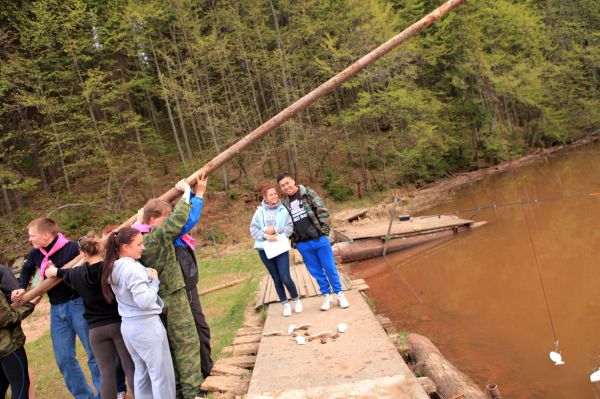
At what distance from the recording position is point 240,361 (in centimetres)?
454

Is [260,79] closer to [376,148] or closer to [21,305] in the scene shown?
[376,148]

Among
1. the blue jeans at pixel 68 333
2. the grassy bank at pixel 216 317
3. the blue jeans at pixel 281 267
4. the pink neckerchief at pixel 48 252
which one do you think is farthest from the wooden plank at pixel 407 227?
the pink neckerchief at pixel 48 252

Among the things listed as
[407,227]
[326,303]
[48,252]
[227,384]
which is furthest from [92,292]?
[407,227]

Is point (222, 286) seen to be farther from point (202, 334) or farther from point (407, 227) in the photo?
point (407, 227)

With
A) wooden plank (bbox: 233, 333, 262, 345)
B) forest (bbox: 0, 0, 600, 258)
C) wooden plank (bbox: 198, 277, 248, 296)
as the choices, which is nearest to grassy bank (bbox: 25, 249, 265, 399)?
wooden plank (bbox: 198, 277, 248, 296)

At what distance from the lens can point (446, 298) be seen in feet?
28.2

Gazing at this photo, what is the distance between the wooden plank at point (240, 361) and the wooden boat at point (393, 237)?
784 centimetres

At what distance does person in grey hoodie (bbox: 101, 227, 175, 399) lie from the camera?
3250mm

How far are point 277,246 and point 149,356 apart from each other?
197 centimetres

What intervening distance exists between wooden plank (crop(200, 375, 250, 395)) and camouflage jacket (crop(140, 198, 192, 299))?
3.30 feet

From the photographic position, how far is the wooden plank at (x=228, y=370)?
424 cm

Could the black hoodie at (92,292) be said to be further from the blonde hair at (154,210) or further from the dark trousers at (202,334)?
the dark trousers at (202,334)

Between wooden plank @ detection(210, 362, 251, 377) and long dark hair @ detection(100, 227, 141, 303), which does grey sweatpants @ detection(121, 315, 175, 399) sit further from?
wooden plank @ detection(210, 362, 251, 377)

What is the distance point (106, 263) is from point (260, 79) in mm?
21859
